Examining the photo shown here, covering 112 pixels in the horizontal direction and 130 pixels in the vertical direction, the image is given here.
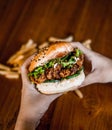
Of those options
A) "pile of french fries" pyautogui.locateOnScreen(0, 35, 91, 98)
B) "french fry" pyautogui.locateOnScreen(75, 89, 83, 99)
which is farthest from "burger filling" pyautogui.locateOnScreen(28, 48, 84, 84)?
"pile of french fries" pyautogui.locateOnScreen(0, 35, 91, 98)

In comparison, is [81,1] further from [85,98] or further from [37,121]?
[37,121]

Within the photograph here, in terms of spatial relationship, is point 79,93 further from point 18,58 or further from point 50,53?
point 18,58

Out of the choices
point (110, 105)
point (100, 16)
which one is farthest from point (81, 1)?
point (110, 105)

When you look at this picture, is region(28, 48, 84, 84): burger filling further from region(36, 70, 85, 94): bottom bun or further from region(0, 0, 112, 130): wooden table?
region(0, 0, 112, 130): wooden table

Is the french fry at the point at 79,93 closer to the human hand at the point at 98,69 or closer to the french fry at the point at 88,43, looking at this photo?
the human hand at the point at 98,69

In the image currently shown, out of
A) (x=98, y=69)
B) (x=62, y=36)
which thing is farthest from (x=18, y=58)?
(x=98, y=69)

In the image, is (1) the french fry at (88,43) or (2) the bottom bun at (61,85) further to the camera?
(1) the french fry at (88,43)

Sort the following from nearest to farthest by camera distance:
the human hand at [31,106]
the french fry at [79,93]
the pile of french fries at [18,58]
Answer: the human hand at [31,106] → the french fry at [79,93] → the pile of french fries at [18,58]

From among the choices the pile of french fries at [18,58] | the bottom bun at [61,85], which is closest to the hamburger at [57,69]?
the bottom bun at [61,85]
